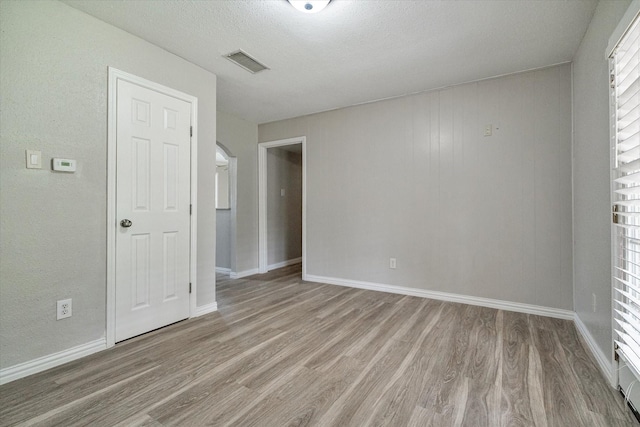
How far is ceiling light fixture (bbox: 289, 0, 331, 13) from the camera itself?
75.9 inches

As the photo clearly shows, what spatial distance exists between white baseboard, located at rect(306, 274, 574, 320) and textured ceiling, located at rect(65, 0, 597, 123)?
240cm

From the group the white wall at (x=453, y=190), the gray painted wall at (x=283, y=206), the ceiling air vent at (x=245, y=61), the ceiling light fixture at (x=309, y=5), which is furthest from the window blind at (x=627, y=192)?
the gray painted wall at (x=283, y=206)

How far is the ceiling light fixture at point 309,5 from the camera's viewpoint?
6.33 feet

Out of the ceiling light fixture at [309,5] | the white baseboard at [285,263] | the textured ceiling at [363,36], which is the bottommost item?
the white baseboard at [285,263]

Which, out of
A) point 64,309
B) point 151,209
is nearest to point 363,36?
point 151,209

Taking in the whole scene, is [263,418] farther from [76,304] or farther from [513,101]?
[513,101]

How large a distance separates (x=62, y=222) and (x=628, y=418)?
3.53 metres

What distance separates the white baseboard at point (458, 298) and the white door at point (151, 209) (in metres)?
2.09

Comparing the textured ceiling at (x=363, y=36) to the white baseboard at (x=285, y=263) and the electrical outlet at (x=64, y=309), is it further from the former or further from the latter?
the white baseboard at (x=285, y=263)

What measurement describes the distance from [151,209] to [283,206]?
305cm

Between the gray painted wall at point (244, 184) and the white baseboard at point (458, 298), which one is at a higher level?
the gray painted wall at point (244, 184)

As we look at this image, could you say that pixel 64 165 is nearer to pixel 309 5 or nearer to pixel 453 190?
pixel 309 5

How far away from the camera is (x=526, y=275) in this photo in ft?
9.62

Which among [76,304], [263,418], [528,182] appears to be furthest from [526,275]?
[76,304]
